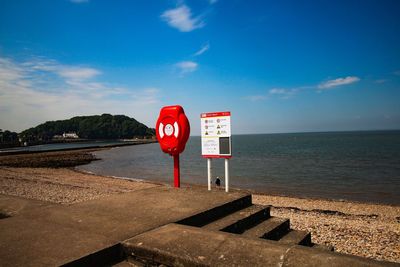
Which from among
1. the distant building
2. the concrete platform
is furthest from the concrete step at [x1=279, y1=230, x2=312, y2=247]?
the distant building

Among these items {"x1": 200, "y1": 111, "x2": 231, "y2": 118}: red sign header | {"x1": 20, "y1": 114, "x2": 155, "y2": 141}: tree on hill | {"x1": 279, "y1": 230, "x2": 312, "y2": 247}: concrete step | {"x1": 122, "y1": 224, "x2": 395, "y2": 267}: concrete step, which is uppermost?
{"x1": 20, "y1": 114, "x2": 155, "y2": 141}: tree on hill

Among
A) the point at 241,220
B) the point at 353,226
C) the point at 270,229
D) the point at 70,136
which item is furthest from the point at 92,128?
the point at 270,229

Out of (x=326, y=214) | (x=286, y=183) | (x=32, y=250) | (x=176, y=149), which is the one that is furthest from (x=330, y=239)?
(x=286, y=183)

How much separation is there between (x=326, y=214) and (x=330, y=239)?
395 cm

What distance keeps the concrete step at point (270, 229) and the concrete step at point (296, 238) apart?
0.25ft

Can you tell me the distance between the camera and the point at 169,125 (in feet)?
16.8

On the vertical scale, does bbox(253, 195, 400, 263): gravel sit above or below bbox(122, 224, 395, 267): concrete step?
below

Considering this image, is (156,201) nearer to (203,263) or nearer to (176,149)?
(176,149)

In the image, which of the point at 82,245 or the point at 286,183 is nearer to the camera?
the point at 82,245

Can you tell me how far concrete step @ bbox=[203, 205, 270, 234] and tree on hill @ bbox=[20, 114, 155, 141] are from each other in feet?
540

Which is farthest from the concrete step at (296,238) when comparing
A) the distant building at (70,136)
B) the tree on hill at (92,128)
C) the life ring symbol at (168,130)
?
the distant building at (70,136)

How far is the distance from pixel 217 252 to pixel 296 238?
1.87m

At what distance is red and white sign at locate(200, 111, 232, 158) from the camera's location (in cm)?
545

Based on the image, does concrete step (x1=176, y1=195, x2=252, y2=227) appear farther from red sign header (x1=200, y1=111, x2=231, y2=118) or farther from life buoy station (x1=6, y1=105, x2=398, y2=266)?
red sign header (x1=200, y1=111, x2=231, y2=118)
